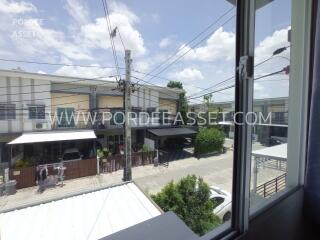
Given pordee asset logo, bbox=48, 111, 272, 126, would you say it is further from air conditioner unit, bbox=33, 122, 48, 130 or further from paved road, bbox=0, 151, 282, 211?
paved road, bbox=0, 151, 282, 211

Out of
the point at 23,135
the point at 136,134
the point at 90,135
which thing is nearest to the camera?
the point at 23,135

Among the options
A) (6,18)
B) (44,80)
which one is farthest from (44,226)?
(44,80)

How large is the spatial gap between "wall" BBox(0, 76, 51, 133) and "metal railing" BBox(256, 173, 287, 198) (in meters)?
5.88

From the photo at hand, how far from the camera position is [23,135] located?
18.6ft

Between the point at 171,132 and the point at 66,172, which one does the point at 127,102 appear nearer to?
the point at 66,172

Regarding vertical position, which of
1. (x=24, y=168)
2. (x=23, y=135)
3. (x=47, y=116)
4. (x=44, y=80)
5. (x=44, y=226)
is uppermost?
(x=44, y=80)

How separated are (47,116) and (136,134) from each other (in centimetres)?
333

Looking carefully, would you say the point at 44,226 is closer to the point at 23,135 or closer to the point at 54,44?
the point at 54,44

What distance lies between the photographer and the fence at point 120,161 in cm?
585

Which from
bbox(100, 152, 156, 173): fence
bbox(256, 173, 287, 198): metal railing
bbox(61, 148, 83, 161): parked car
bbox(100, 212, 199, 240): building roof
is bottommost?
bbox(100, 152, 156, 173): fence

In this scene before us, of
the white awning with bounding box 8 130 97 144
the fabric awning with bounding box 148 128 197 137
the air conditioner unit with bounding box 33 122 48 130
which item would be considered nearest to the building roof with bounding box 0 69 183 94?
the air conditioner unit with bounding box 33 122 48 130

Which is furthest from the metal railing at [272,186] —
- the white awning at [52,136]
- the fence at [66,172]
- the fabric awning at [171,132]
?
the fabric awning at [171,132]

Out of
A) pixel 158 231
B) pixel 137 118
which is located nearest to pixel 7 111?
pixel 137 118

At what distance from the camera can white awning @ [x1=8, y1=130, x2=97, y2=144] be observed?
5372mm
